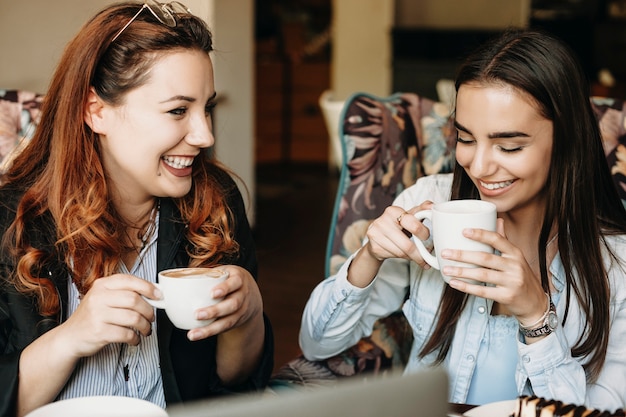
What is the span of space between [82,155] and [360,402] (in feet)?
3.03

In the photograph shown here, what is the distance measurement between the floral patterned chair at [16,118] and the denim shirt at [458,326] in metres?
0.77

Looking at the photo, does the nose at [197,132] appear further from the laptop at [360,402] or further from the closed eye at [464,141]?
the laptop at [360,402]

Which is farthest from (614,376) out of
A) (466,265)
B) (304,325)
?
(304,325)

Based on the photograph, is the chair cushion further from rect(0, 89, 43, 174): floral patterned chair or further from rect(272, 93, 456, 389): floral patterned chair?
rect(0, 89, 43, 174): floral patterned chair

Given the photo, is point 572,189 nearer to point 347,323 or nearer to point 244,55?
point 347,323

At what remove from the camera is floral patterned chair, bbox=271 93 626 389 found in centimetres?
188

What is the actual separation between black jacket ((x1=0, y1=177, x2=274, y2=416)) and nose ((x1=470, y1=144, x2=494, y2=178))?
475 millimetres

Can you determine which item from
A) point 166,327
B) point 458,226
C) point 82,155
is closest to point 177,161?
point 82,155

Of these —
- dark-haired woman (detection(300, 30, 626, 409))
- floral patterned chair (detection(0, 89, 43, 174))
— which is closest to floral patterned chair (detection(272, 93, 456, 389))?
dark-haired woman (detection(300, 30, 626, 409))

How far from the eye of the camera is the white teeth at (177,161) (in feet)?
4.90

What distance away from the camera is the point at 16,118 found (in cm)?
201

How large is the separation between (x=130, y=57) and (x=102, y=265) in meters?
0.35

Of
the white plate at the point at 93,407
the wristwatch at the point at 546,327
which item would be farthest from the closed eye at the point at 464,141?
A: the white plate at the point at 93,407

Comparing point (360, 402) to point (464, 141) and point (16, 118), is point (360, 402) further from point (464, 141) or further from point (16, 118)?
point (16, 118)
